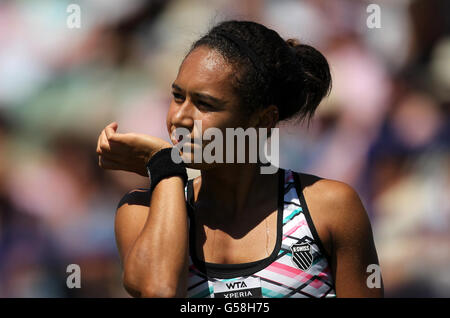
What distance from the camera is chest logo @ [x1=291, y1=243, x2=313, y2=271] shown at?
1.72 metres

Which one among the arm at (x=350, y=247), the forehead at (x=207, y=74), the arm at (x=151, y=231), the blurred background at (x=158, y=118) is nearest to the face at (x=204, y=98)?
the forehead at (x=207, y=74)

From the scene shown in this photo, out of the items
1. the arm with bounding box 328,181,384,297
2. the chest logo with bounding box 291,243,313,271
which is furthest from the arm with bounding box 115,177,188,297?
the arm with bounding box 328,181,384,297

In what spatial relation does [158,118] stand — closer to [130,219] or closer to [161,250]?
[130,219]

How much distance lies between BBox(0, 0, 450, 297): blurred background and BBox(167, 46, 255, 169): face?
1474 millimetres

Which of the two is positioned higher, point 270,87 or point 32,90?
point 32,90

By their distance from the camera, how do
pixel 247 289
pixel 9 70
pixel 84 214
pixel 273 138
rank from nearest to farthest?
pixel 247 289
pixel 273 138
pixel 84 214
pixel 9 70

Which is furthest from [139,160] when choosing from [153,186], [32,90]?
[32,90]

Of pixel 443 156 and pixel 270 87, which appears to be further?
pixel 443 156

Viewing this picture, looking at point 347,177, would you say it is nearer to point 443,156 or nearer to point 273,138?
point 443,156

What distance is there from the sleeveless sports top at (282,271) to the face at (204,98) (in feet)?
1.02

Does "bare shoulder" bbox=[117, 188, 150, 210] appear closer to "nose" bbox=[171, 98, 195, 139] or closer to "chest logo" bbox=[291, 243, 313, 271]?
"nose" bbox=[171, 98, 195, 139]
